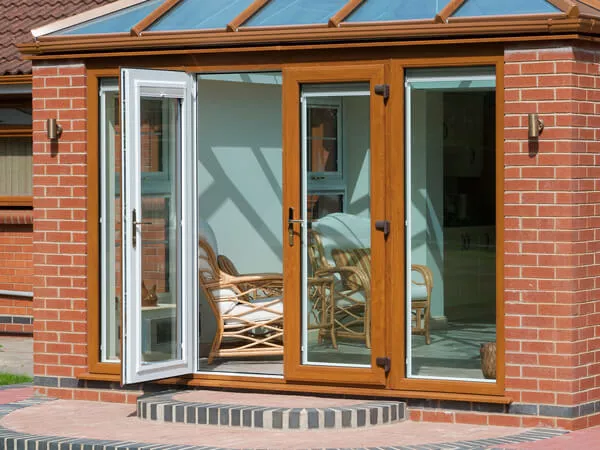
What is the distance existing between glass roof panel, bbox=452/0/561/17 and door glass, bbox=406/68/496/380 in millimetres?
376

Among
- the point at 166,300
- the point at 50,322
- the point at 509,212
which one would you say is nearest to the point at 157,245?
the point at 166,300

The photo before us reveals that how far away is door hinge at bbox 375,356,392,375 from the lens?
10.0 metres

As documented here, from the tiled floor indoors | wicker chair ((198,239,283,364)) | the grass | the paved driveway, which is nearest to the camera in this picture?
the tiled floor indoors

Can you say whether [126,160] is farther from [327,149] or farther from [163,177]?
[327,149]

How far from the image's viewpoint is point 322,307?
10320mm

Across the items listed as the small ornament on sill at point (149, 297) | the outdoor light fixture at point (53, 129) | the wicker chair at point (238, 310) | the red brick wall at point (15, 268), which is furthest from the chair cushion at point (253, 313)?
the red brick wall at point (15, 268)

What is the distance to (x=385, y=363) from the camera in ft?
32.8

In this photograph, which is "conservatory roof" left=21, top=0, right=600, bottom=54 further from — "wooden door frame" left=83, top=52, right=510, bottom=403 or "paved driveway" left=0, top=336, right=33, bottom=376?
"paved driveway" left=0, top=336, right=33, bottom=376

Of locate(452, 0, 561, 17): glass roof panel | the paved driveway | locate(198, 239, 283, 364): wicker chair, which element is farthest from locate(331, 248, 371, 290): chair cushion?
the paved driveway

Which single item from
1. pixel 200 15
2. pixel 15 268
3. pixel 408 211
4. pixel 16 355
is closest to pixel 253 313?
pixel 408 211

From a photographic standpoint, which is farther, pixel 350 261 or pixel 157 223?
pixel 157 223

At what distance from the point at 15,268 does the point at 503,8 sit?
295 inches

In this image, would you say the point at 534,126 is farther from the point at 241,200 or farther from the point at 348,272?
the point at 241,200

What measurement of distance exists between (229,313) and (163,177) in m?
1.59
